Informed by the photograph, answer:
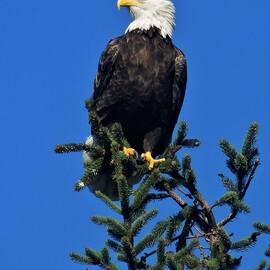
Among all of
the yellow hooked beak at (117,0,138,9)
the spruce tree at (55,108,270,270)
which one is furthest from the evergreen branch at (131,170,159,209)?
the yellow hooked beak at (117,0,138,9)

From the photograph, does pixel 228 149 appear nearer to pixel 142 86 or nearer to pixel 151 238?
pixel 151 238

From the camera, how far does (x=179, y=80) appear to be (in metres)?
7.22

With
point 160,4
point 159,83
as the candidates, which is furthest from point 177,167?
point 160,4

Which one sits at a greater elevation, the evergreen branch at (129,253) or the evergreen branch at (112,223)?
the evergreen branch at (112,223)

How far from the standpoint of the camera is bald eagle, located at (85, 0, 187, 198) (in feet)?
23.0

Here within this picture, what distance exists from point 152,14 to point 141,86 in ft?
3.76

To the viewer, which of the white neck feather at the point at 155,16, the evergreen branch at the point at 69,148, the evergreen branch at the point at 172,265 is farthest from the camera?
the white neck feather at the point at 155,16

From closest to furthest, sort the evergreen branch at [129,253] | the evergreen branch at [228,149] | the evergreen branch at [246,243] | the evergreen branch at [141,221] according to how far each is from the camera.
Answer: the evergreen branch at [129,253] → the evergreen branch at [141,221] → the evergreen branch at [246,243] → the evergreen branch at [228,149]

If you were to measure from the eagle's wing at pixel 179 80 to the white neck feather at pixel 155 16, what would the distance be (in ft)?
1.26

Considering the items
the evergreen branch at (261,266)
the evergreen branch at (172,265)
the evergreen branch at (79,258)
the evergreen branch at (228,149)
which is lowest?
the evergreen branch at (261,266)

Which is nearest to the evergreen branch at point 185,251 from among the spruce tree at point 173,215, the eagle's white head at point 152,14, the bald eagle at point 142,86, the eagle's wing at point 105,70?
the spruce tree at point 173,215

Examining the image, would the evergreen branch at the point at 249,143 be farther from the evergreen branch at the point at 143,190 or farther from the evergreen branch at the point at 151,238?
the evergreen branch at the point at 151,238

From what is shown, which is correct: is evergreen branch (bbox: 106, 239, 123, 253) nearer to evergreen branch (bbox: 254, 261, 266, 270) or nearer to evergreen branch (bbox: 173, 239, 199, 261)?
evergreen branch (bbox: 173, 239, 199, 261)

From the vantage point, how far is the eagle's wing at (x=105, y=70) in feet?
23.4
